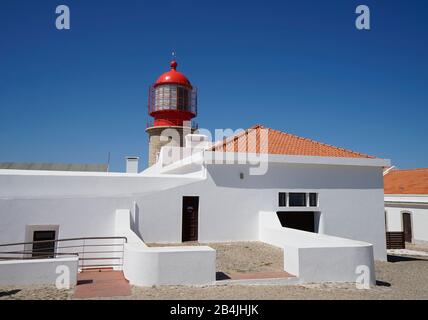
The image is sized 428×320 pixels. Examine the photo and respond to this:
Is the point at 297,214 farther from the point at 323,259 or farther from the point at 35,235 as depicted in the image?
the point at 35,235

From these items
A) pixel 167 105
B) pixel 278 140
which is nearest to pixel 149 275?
pixel 278 140

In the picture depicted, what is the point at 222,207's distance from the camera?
12.9 meters

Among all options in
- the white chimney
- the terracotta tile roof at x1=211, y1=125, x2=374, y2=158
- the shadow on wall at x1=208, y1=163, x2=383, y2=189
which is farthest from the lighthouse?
the shadow on wall at x1=208, y1=163, x2=383, y2=189

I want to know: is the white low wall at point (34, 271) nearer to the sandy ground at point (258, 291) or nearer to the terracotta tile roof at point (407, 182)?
the sandy ground at point (258, 291)

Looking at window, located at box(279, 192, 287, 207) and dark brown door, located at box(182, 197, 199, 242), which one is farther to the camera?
window, located at box(279, 192, 287, 207)

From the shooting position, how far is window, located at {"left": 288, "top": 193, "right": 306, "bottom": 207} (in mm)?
13812

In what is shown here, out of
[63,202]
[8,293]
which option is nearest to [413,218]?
[63,202]

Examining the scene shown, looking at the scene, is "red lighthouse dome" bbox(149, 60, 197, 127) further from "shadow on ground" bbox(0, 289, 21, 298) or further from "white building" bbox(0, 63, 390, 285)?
"shadow on ground" bbox(0, 289, 21, 298)

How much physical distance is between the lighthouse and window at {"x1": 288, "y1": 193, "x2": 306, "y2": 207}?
431 inches

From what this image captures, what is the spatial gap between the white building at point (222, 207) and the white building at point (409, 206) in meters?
9.40
